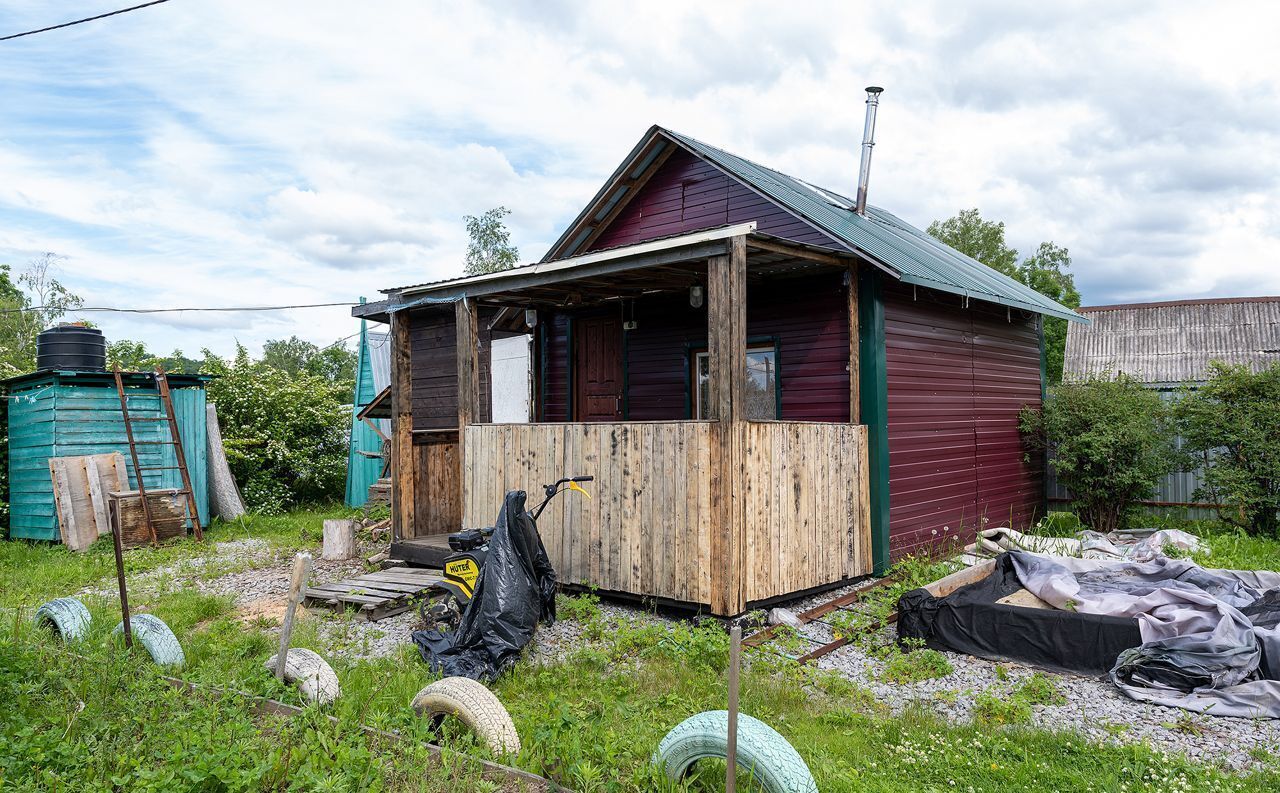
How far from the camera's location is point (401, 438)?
9.23 metres

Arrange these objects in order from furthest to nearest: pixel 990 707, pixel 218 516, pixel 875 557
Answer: pixel 218 516, pixel 875 557, pixel 990 707

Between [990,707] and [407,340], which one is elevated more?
[407,340]

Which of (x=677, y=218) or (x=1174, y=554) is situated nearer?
(x=1174, y=554)

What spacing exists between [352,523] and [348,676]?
17.3 ft

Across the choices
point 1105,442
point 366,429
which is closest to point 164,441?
point 366,429

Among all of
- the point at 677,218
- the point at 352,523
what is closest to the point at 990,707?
the point at 677,218

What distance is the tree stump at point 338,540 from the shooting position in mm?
9953

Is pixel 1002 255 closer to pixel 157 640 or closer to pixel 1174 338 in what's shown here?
pixel 1174 338

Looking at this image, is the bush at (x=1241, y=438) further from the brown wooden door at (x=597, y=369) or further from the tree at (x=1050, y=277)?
the tree at (x=1050, y=277)

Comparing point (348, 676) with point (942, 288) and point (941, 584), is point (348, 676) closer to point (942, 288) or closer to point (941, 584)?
point (941, 584)

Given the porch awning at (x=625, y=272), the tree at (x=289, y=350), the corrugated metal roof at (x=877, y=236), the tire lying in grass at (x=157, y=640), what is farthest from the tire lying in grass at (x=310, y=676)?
the tree at (x=289, y=350)

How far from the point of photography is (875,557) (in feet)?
26.7

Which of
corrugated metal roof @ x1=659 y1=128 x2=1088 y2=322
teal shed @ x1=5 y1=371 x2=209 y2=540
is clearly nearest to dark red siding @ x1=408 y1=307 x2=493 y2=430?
teal shed @ x1=5 y1=371 x2=209 y2=540

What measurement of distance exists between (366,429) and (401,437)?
6.88 meters
